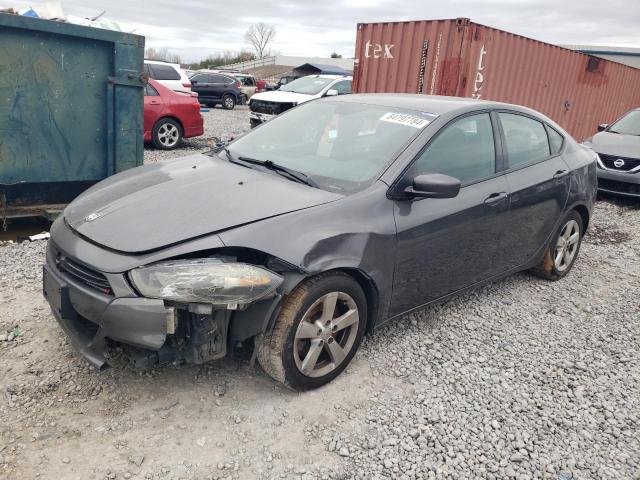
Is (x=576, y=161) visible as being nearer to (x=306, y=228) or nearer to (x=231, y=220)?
(x=306, y=228)

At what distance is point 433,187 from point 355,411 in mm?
1299

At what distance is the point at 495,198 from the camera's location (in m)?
3.64

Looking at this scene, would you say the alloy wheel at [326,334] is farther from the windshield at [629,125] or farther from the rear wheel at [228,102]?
the rear wheel at [228,102]

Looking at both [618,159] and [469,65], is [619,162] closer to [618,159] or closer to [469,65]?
[618,159]

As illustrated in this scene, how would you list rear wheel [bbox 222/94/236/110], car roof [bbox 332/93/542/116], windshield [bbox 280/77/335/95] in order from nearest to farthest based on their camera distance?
car roof [bbox 332/93/542/116], windshield [bbox 280/77/335/95], rear wheel [bbox 222/94/236/110]

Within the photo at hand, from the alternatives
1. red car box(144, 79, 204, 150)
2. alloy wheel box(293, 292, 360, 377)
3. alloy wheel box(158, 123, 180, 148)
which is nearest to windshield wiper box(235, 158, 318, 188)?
alloy wheel box(293, 292, 360, 377)

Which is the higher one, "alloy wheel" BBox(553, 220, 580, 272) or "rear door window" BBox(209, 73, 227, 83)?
"rear door window" BBox(209, 73, 227, 83)

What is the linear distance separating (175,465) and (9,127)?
368 centimetres

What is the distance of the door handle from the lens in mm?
3597

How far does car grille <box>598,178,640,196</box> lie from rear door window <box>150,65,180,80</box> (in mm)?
9317

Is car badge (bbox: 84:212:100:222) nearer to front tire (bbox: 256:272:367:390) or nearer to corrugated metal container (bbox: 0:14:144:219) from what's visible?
front tire (bbox: 256:272:367:390)

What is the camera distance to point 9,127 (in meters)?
4.62

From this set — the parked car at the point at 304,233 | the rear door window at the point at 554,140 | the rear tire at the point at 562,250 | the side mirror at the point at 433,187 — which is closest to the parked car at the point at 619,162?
the rear tire at the point at 562,250

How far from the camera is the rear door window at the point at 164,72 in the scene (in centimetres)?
1219
